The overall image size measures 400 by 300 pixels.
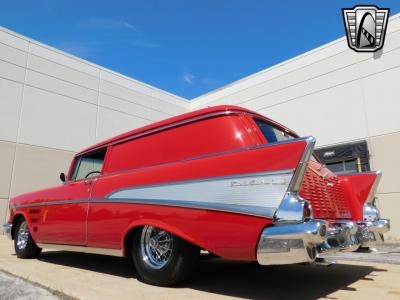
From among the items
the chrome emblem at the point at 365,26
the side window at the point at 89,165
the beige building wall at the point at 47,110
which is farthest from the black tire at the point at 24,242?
the chrome emblem at the point at 365,26

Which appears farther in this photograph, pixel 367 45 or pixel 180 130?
pixel 367 45

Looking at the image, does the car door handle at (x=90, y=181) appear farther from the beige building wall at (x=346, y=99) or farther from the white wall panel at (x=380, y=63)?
the white wall panel at (x=380, y=63)

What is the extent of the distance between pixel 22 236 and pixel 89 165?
208cm

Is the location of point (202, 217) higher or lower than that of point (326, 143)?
lower

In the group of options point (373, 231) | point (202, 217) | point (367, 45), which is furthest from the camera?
point (367, 45)

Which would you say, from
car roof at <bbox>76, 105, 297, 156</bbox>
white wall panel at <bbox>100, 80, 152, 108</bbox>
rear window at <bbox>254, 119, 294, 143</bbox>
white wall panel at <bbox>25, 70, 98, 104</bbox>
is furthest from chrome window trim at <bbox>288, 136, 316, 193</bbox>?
white wall panel at <bbox>100, 80, 152, 108</bbox>

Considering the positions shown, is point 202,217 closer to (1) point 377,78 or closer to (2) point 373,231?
(2) point 373,231

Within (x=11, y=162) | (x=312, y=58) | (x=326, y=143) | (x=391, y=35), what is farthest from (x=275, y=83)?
(x=11, y=162)

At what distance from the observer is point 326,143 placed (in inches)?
561

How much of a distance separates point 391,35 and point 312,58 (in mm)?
3286

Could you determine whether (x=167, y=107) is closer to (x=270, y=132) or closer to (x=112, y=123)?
(x=112, y=123)

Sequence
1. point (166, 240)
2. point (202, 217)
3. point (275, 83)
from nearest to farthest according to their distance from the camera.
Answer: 1. point (202, 217)
2. point (166, 240)
3. point (275, 83)

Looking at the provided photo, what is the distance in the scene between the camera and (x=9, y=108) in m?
14.4

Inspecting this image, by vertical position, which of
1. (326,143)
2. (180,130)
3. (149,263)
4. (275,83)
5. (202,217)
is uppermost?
(275,83)
